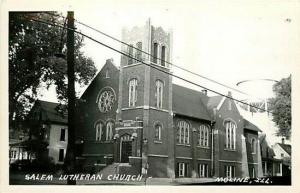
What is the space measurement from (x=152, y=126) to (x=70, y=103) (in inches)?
41.2

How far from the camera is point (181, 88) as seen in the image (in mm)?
6152

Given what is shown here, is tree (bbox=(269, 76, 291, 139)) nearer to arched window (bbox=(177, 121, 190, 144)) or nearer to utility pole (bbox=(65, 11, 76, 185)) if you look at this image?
arched window (bbox=(177, 121, 190, 144))

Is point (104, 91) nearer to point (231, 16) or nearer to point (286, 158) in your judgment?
point (231, 16)

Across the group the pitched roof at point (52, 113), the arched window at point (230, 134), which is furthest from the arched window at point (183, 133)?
the pitched roof at point (52, 113)

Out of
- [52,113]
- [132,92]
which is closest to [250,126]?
[132,92]

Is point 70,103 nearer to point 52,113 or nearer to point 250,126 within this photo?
point 52,113

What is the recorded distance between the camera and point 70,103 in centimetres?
602

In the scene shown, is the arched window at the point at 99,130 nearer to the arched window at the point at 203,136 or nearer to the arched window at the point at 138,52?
the arched window at the point at 138,52

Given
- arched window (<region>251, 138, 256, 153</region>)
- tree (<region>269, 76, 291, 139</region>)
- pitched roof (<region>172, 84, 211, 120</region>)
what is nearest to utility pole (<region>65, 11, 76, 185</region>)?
pitched roof (<region>172, 84, 211, 120</region>)

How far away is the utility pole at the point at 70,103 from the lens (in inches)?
229

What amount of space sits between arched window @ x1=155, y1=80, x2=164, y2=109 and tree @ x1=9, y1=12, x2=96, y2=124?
802mm

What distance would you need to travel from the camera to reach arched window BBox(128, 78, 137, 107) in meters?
6.09
